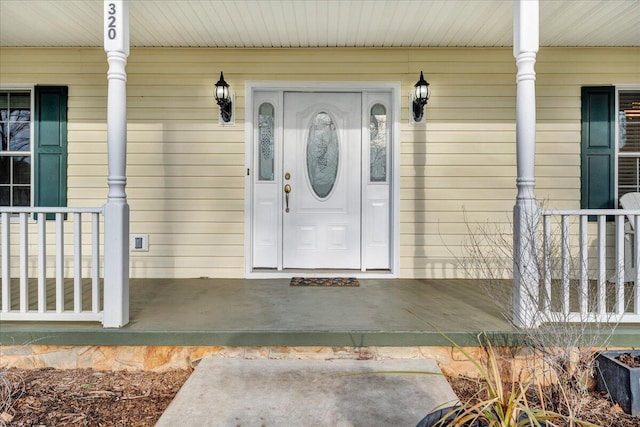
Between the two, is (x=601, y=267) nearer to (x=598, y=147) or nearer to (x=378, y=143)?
(x=598, y=147)

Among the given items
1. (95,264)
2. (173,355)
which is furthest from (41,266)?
(173,355)

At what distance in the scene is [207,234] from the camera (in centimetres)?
437

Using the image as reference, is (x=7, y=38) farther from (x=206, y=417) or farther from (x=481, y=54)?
(x=481, y=54)

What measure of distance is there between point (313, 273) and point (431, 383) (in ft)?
6.95

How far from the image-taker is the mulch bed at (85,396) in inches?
86.6

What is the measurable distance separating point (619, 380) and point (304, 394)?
177cm

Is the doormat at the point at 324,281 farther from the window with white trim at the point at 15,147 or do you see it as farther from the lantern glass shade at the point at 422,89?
the window with white trim at the point at 15,147

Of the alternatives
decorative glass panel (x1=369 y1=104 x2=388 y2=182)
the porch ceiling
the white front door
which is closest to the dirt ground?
the white front door

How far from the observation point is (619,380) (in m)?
2.40

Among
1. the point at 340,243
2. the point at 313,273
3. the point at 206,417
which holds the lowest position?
the point at 206,417

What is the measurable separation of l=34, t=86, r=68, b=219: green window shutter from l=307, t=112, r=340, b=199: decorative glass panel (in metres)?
2.47

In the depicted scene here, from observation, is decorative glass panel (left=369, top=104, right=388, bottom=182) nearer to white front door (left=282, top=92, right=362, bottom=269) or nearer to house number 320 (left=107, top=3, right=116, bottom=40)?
white front door (left=282, top=92, right=362, bottom=269)

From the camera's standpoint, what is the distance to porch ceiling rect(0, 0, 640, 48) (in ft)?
11.2

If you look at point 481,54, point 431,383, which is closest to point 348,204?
point 481,54
